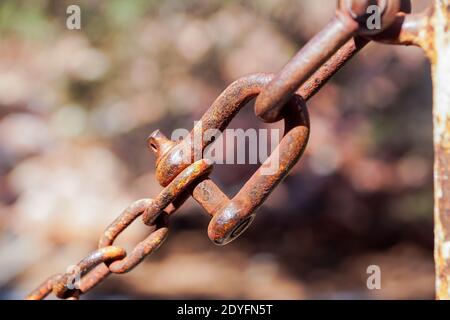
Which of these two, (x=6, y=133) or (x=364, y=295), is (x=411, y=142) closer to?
(x=364, y=295)

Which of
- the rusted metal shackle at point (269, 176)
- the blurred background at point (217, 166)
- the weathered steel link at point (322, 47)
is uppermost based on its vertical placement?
the blurred background at point (217, 166)

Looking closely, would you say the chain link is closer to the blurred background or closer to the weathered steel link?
the weathered steel link

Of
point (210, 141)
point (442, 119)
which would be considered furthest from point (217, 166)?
point (442, 119)

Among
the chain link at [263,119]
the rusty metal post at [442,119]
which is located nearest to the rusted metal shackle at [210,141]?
the chain link at [263,119]

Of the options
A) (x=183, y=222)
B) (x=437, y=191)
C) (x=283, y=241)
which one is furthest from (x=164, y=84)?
(x=437, y=191)

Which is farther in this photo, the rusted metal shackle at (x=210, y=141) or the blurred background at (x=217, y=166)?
the blurred background at (x=217, y=166)

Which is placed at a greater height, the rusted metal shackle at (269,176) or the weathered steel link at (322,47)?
the weathered steel link at (322,47)

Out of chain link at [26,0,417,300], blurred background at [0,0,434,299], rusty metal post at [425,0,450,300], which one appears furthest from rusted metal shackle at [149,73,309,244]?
blurred background at [0,0,434,299]

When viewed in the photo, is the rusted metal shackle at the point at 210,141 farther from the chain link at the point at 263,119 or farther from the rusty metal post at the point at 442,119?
the rusty metal post at the point at 442,119
